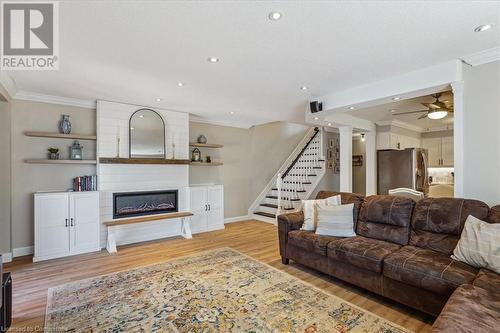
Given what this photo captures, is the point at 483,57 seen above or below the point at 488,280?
above

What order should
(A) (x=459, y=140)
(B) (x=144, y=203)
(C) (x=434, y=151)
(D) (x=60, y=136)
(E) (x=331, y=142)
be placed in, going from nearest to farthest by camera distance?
(A) (x=459, y=140), (D) (x=60, y=136), (B) (x=144, y=203), (C) (x=434, y=151), (E) (x=331, y=142)

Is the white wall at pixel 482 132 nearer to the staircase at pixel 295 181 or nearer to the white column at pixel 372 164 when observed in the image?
the white column at pixel 372 164

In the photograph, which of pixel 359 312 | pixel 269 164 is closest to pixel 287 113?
pixel 269 164

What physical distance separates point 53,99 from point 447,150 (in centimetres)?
860

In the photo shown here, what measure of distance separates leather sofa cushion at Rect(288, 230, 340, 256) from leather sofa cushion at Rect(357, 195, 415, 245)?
484mm

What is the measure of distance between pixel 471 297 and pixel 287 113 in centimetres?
417

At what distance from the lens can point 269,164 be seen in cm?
746

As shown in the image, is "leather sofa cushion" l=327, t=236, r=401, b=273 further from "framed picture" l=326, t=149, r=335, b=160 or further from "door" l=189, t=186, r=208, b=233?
"framed picture" l=326, t=149, r=335, b=160

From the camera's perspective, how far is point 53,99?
412 cm

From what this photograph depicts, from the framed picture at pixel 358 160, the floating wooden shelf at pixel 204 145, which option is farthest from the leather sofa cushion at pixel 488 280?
the framed picture at pixel 358 160

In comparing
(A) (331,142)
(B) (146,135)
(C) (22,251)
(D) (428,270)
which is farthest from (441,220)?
(C) (22,251)

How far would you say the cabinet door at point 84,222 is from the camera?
3.98m

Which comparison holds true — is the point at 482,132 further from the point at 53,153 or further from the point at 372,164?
the point at 53,153

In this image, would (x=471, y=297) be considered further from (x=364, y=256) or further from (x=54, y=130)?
(x=54, y=130)
